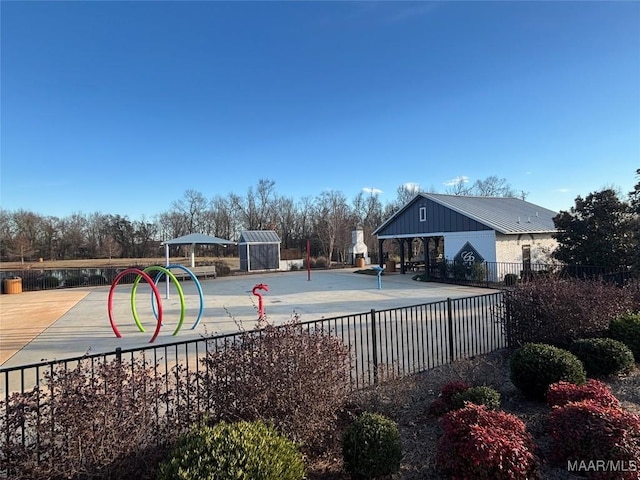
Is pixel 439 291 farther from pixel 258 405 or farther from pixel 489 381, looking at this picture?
pixel 258 405

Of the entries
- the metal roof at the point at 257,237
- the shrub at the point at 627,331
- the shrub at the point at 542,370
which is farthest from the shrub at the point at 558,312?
the metal roof at the point at 257,237

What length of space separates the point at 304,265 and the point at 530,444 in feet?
106

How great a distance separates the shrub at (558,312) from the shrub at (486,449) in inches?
134

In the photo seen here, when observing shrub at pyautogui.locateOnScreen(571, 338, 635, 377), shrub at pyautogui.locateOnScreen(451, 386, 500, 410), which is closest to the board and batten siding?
shrub at pyautogui.locateOnScreen(571, 338, 635, 377)

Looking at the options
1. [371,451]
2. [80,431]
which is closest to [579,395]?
[371,451]

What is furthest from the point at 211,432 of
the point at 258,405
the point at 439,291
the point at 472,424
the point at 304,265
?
the point at 304,265

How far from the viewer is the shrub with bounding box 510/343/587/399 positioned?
437cm

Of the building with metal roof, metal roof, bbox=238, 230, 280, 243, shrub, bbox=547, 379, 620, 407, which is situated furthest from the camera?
metal roof, bbox=238, 230, 280, 243

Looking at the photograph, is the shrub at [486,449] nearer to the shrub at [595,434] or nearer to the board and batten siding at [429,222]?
the shrub at [595,434]

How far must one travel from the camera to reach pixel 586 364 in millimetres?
5117

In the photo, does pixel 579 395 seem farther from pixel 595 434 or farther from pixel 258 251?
pixel 258 251

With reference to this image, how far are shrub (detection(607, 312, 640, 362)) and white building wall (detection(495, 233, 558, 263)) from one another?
13320mm

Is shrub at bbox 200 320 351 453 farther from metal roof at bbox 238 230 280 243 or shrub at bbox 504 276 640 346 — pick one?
metal roof at bbox 238 230 280 243

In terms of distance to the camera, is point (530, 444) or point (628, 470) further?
point (530, 444)
